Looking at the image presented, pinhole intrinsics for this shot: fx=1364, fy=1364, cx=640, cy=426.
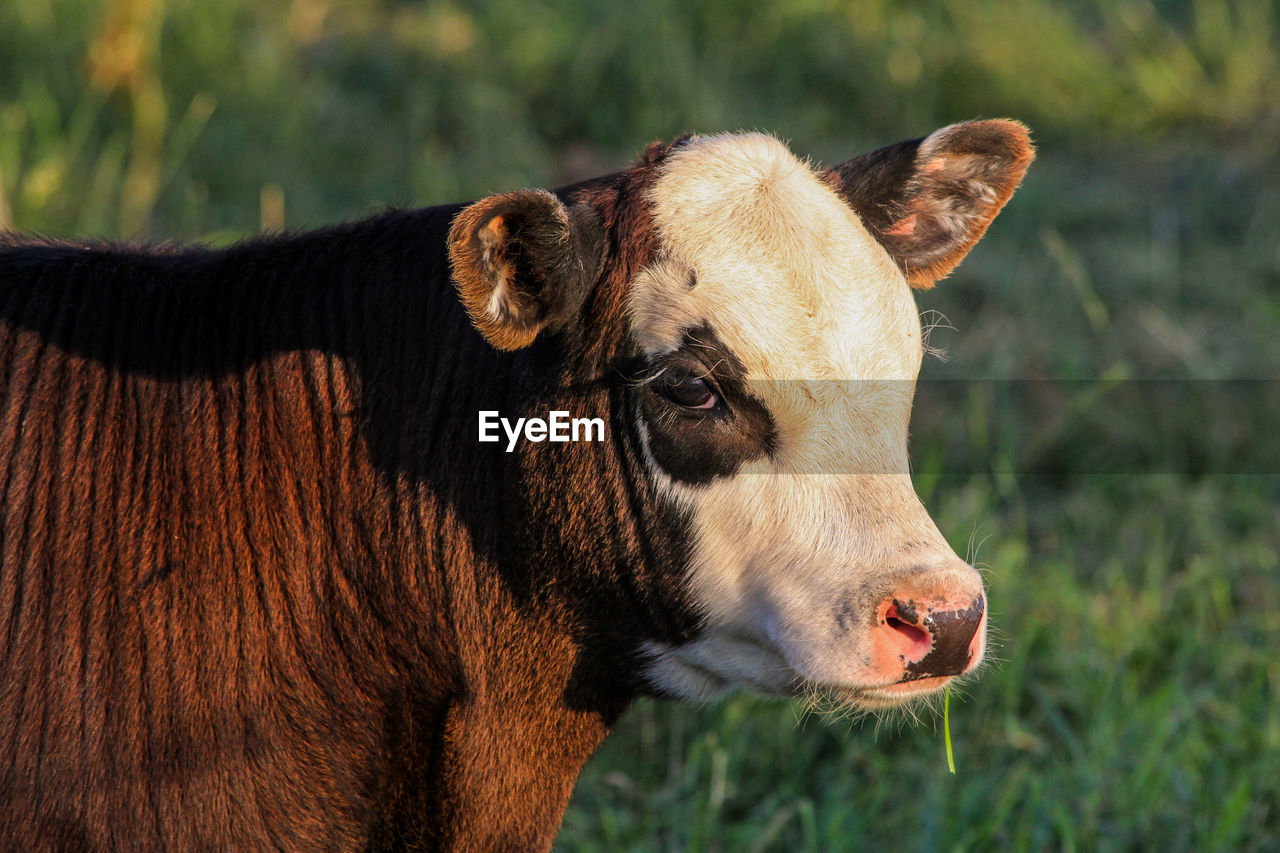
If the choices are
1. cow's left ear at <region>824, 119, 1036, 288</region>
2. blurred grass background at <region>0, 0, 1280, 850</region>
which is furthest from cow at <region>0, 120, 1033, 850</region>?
blurred grass background at <region>0, 0, 1280, 850</region>

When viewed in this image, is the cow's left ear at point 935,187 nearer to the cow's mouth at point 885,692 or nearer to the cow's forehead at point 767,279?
the cow's forehead at point 767,279

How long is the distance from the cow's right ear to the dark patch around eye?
21 cm

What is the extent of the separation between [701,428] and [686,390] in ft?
0.24

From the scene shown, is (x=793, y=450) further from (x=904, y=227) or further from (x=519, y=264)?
(x=904, y=227)

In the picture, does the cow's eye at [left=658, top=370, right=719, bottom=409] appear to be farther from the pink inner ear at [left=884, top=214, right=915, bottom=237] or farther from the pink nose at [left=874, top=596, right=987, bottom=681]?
the pink inner ear at [left=884, top=214, right=915, bottom=237]

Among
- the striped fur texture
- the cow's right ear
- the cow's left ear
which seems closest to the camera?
the cow's right ear

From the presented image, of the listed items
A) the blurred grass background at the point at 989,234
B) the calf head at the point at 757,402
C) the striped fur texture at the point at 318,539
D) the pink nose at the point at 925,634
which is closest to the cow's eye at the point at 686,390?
the calf head at the point at 757,402

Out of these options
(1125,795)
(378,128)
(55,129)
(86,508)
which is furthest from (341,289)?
(378,128)

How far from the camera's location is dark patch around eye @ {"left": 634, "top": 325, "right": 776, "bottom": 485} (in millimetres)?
2400

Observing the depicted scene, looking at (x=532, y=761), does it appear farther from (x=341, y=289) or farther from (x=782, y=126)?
(x=782, y=126)

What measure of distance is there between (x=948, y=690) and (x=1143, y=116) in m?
5.90

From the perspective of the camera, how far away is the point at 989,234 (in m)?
6.87

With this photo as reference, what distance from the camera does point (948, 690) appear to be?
8.84ft

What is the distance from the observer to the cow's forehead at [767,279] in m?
2.39
